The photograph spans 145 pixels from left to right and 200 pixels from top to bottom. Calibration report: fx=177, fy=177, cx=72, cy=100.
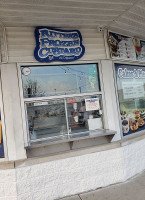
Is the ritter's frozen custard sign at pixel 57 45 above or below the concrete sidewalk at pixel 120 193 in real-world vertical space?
above

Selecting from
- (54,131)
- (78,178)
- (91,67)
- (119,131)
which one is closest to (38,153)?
(54,131)

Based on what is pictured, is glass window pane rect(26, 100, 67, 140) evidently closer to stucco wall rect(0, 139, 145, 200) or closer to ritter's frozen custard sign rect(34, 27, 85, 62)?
stucco wall rect(0, 139, 145, 200)

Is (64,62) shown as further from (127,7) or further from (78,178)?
(78,178)

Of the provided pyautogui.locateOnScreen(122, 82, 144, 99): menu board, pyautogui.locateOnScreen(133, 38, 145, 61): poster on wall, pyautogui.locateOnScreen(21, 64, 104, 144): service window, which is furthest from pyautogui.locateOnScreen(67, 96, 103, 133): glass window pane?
pyautogui.locateOnScreen(133, 38, 145, 61): poster on wall

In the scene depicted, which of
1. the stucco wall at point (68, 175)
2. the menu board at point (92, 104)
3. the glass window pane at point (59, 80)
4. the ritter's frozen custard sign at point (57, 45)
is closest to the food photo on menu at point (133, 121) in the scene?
the stucco wall at point (68, 175)

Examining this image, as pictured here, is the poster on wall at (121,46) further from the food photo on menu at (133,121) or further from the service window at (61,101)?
the food photo on menu at (133,121)

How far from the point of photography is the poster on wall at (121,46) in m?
4.29

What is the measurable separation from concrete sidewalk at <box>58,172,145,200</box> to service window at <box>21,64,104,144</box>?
1.29 metres

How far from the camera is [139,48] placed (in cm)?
502

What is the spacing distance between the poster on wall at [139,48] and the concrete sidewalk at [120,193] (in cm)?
323

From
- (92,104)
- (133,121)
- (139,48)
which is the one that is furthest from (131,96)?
(139,48)

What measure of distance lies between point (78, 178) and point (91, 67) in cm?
252

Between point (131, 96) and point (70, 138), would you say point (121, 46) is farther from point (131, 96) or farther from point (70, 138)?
point (70, 138)

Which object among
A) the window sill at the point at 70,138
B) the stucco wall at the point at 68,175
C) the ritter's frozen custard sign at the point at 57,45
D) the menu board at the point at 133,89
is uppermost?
the ritter's frozen custard sign at the point at 57,45
